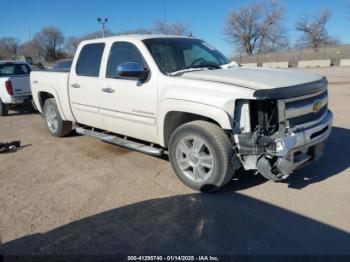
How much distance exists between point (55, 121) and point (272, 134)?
5.10 m

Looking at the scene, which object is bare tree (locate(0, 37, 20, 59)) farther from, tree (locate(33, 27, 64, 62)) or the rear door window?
the rear door window

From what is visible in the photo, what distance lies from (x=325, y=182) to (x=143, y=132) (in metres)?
2.54

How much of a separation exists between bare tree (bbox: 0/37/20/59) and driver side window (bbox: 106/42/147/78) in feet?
266

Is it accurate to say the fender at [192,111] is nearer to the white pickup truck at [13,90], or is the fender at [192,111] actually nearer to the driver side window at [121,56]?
the driver side window at [121,56]

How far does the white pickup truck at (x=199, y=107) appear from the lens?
157 inches

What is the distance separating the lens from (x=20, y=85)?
11156mm

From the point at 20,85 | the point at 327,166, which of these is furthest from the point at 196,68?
the point at 20,85

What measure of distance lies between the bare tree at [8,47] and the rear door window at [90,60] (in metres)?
80.3

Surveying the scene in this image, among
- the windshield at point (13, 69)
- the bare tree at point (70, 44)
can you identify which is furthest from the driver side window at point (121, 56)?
the bare tree at point (70, 44)

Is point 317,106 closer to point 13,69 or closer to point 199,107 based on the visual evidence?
point 199,107

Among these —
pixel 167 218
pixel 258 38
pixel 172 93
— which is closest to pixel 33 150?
pixel 172 93

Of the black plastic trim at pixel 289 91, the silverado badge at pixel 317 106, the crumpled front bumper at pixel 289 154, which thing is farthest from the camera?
the silverado badge at pixel 317 106

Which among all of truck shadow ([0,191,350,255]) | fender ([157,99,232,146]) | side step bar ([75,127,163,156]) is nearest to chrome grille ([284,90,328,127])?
fender ([157,99,232,146])

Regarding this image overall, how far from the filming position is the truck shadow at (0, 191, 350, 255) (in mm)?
3291
